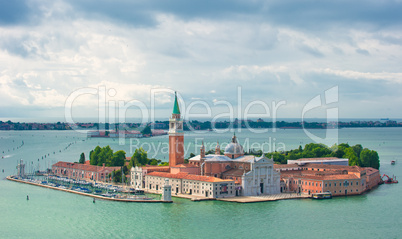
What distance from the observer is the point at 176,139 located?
138 feet

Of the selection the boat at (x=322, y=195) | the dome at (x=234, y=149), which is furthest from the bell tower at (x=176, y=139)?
the boat at (x=322, y=195)

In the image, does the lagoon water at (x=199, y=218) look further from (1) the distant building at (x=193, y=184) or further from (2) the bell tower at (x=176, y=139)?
(2) the bell tower at (x=176, y=139)

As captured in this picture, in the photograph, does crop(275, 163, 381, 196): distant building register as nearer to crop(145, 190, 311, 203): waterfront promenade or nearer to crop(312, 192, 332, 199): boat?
crop(312, 192, 332, 199): boat

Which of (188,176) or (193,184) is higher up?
(188,176)

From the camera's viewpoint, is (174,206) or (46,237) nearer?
(46,237)

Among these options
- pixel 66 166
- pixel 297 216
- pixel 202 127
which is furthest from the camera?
pixel 202 127

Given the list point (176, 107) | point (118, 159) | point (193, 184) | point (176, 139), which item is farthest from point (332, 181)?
point (118, 159)

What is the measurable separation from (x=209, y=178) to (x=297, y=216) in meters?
8.34

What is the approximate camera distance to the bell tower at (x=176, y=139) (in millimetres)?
41469

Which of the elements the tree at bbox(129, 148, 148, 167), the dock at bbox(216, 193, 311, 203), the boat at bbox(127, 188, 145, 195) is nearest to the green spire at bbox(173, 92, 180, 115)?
the tree at bbox(129, 148, 148, 167)

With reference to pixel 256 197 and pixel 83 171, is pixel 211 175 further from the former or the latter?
pixel 83 171

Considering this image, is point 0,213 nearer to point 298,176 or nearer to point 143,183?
point 143,183

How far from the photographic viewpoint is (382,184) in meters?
43.4

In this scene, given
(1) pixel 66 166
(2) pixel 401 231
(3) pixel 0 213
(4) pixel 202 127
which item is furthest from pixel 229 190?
(4) pixel 202 127
